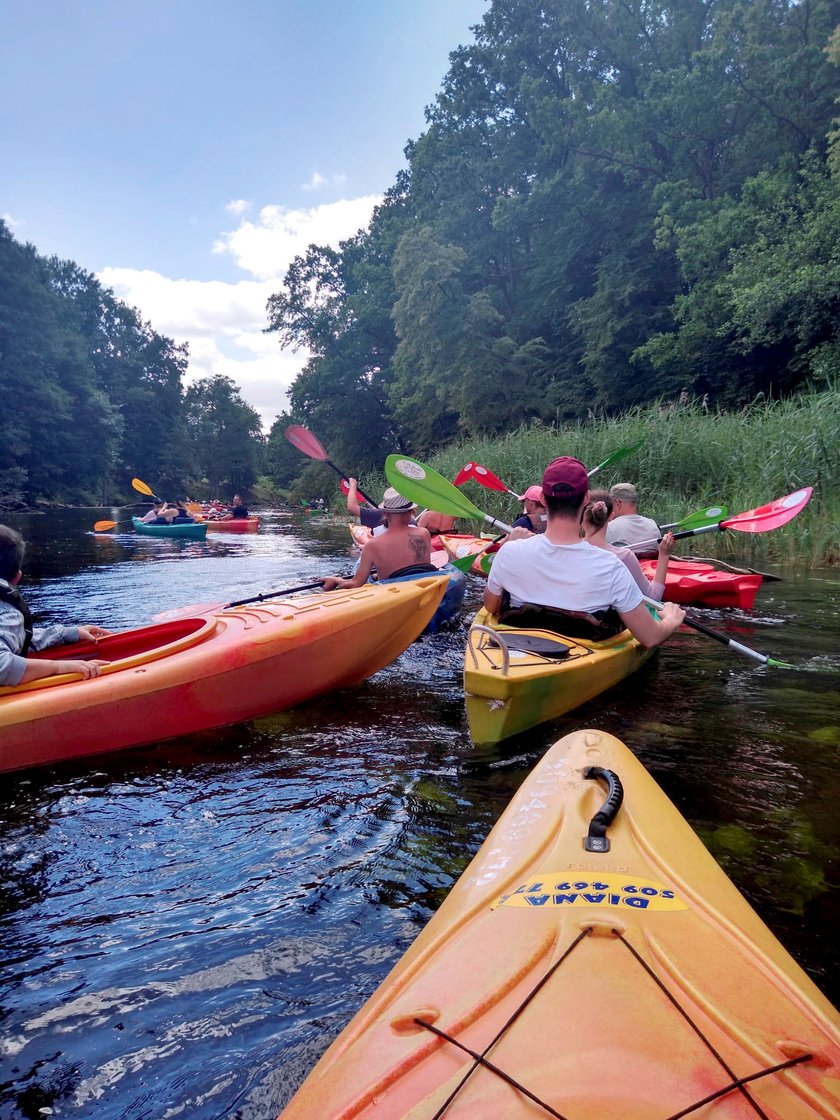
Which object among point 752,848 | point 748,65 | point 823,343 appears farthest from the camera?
point 748,65

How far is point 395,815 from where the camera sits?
8.52ft

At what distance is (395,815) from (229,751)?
42.2 inches

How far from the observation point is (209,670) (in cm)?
348

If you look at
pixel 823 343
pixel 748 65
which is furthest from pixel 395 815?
pixel 748 65

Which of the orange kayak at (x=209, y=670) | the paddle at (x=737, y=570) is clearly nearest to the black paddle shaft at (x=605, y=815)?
the orange kayak at (x=209, y=670)

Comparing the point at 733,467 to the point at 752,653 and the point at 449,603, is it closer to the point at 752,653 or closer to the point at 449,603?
the point at 449,603

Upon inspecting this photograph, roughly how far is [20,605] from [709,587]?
5010mm

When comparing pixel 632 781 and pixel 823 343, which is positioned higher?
pixel 823 343

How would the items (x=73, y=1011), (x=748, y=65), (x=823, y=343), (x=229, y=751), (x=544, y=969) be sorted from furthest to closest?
(x=748, y=65)
(x=823, y=343)
(x=229, y=751)
(x=73, y=1011)
(x=544, y=969)

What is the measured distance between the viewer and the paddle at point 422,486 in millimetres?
5059

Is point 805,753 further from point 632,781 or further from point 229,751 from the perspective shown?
point 229,751

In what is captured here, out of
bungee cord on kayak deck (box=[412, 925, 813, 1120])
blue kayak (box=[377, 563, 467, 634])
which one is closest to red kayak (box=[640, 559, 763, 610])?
blue kayak (box=[377, 563, 467, 634])

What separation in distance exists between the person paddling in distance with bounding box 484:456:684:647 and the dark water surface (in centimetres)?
60

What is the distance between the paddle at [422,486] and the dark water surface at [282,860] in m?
1.35
